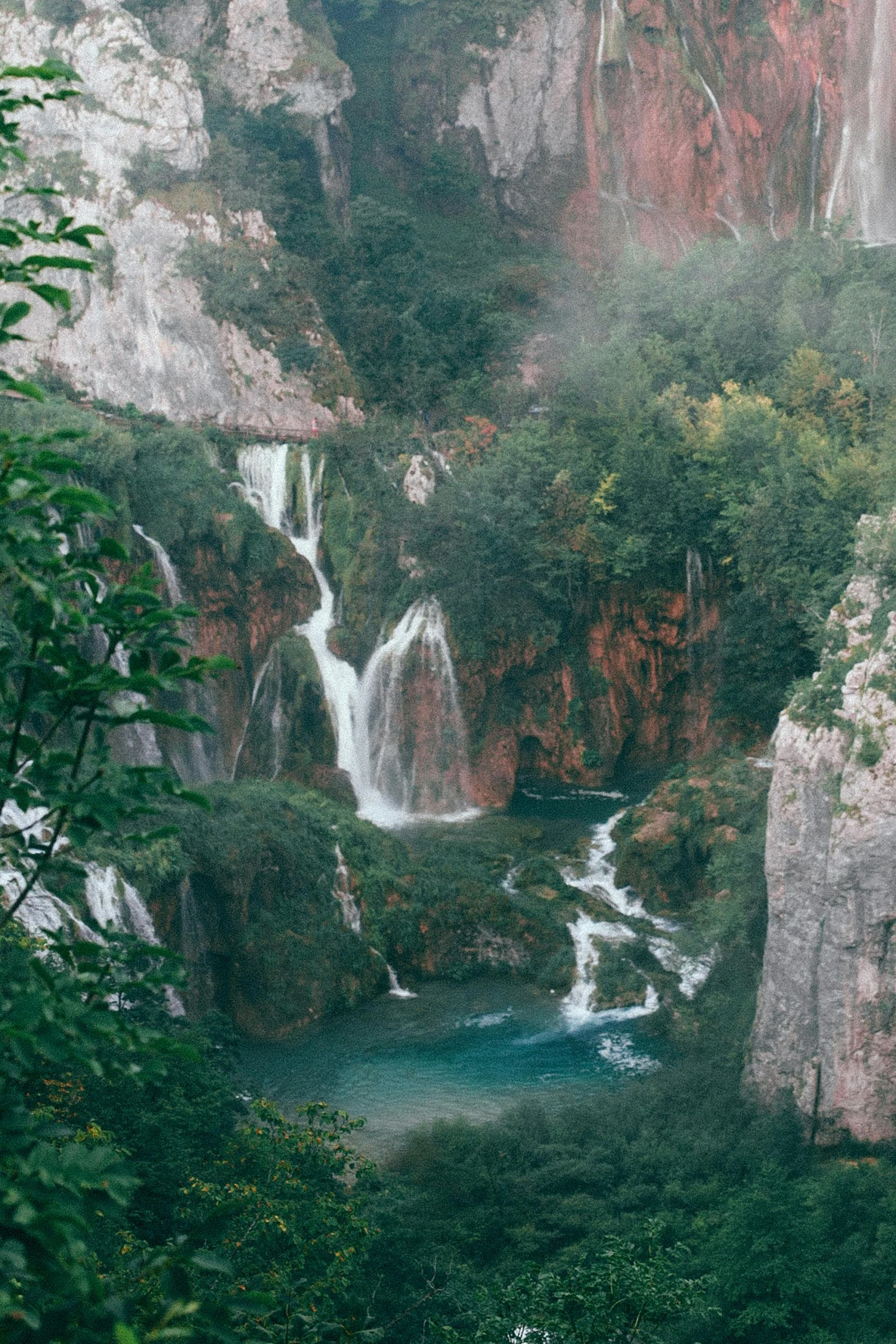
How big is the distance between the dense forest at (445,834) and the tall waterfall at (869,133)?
187 inches

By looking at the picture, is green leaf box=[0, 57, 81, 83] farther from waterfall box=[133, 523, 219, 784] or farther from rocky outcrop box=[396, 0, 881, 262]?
rocky outcrop box=[396, 0, 881, 262]

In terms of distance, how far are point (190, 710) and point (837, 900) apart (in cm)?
1603

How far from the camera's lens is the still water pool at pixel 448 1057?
18.0m

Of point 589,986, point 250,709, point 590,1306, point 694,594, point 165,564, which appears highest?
point 165,564

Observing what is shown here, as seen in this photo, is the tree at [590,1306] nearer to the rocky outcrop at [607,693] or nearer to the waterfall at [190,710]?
the waterfall at [190,710]

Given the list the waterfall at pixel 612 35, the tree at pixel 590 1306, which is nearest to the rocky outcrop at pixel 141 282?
the waterfall at pixel 612 35

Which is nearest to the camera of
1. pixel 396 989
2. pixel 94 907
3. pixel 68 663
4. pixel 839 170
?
pixel 68 663

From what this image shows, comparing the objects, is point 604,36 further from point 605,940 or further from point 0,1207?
point 0,1207

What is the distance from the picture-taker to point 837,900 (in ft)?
52.4

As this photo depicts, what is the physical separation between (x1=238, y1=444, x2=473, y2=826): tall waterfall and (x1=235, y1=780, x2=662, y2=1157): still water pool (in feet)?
27.8

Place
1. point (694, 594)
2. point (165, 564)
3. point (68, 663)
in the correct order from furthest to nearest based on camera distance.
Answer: point (694, 594), point (165, 564), point (68, 663)

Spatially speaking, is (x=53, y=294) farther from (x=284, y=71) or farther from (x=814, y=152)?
(x=814, y=152)

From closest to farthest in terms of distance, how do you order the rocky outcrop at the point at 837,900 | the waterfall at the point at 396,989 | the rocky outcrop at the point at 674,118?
the rocky outcrop at the point at 837,900, the waterfall at the point at 396,989, the rocky outcrop at the point at 674,118

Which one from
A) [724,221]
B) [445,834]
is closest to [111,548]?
[445,834]
